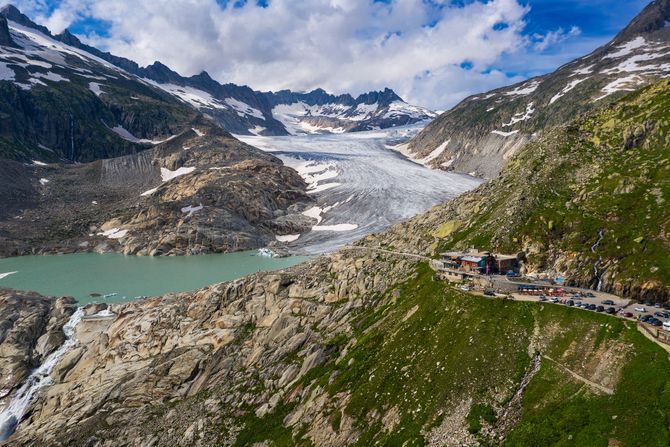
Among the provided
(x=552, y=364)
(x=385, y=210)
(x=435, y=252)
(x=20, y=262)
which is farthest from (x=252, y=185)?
(x=552, y=364)

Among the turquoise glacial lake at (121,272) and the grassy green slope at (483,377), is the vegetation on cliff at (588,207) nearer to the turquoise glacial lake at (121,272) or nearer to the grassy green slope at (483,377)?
the grassy green slope at (483,377)

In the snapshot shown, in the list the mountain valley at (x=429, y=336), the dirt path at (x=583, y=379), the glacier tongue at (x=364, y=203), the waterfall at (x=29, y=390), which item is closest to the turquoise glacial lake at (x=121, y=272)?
the mountain valley at (x=429, y=336)

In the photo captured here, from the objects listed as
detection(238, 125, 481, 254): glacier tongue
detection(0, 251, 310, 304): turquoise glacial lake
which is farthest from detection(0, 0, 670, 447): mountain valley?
detection(238, 125, 481, 254): glacier tongue

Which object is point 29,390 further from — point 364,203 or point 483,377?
point 364,203

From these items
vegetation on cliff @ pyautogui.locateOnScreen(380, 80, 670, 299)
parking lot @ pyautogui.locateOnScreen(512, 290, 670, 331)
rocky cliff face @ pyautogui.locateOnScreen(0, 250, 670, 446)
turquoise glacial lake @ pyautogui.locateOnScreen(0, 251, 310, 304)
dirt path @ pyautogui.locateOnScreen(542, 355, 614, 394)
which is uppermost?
vegetation on cliff @ pyautogui.locateOnScreen(380, 80, 670, 299)

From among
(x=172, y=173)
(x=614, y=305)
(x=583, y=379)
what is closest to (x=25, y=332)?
(x=583, y=379)

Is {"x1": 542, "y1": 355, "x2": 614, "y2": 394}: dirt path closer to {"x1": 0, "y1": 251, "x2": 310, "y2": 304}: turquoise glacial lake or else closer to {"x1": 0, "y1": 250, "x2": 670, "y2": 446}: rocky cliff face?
{"x1": 0, "y1": 250, "x2": 670, "y2": 446}: rocky cliff face

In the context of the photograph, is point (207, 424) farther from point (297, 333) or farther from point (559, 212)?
point (559, 212)
